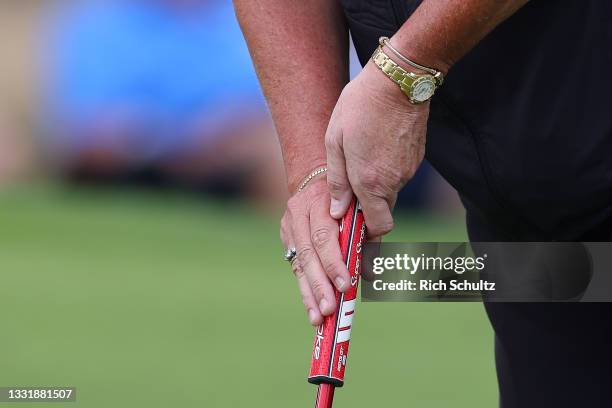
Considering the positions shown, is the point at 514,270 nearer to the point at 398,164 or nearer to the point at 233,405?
the point at 398,164

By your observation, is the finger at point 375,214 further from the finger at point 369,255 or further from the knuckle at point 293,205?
the knuckle at point 293,205

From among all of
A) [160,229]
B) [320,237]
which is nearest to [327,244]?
[320,237]

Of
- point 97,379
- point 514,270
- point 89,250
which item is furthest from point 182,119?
point 514,270

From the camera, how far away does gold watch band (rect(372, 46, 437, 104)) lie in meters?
1.88

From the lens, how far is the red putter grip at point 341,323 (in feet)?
6.48

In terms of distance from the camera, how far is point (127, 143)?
9.43 metres

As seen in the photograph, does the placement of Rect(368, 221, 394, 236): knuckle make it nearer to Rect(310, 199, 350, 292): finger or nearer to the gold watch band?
Rect(310, 199, 350, 292): finger

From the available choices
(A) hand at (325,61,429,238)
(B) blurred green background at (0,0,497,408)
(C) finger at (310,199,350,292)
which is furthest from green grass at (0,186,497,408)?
(A) hand at (325,61,429,238)

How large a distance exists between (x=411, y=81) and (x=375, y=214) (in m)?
0.24


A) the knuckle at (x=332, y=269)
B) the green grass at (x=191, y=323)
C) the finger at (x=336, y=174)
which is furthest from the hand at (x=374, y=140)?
the green grass at (x=191, y=323)

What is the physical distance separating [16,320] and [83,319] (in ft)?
1.09

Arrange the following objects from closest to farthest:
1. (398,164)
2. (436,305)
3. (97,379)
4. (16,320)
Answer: (398,164) → (97,379) → (16,320) → (436,305)

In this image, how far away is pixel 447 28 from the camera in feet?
5.98

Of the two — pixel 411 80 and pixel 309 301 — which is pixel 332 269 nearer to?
pixel 309 301
